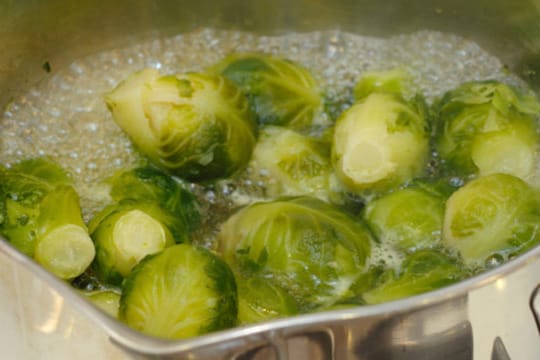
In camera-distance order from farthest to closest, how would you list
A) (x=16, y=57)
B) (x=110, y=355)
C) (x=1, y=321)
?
(x=16, y=57) → (x=1, y=321) → (x=110, y=355)

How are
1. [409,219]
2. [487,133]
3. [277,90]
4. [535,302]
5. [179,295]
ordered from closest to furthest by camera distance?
[535,302] → [179,295] → [409,219] → [487,133] → [277,90]

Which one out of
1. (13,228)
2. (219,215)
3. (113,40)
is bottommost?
(219,215)

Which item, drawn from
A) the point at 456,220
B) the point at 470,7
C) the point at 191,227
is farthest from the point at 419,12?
the point at 191,227

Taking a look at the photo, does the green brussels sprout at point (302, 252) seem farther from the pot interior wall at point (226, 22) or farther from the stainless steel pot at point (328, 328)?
the pot interior wall at point (226, 22)

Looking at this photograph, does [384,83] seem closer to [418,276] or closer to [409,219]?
[409,219]

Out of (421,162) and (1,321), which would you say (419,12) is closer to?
(421,162)

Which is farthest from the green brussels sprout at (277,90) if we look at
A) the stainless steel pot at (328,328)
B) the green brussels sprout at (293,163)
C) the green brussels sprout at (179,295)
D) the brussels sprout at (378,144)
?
the stainless steel pot at (328,328)

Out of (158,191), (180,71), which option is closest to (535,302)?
(158,191)
